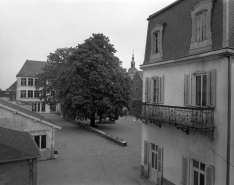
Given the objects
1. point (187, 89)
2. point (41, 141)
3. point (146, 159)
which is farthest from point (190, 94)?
point (41, 141)

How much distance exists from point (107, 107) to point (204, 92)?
18.1 meters

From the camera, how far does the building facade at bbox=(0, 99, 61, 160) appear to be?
13886 mm

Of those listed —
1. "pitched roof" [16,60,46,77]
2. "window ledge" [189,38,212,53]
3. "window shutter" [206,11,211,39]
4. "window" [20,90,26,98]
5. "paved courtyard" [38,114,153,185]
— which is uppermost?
"pitched roof" [16,60,46,77]

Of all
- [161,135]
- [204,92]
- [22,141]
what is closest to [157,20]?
[204,92]

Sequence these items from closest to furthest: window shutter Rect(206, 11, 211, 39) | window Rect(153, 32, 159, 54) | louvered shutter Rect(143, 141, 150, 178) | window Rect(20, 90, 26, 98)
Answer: window shutter Rect(206, 11, 211, 39), window Rect(153, 32, 159, 54), louvered shutter Rect(143, 141, 150, 178), window Rect(20, 90, 26, 98)

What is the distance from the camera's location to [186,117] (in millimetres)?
8531

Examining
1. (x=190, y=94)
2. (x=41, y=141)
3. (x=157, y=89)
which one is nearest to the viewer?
(x=190, y=94)

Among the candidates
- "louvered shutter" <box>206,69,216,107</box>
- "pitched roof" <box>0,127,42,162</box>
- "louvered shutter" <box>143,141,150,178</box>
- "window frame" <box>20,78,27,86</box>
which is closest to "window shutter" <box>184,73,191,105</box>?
"louvered shutter" <box>206,69,216,107</box>

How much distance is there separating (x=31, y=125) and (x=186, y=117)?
11096mm

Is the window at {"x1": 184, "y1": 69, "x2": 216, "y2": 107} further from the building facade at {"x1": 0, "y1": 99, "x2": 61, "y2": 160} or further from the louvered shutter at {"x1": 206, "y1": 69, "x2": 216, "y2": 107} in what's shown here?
the building facade at {"x1": 0, "y1": 99, "x2": 61, "y2": 160}

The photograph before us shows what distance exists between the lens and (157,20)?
1194 centimetres

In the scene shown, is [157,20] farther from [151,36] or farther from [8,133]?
[8,133]

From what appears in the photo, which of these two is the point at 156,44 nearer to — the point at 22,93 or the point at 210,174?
the point at 210,174

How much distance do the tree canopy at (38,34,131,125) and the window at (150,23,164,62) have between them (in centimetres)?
1387
